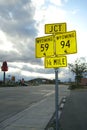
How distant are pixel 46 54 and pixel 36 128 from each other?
402cm

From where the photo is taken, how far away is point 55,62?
9.71m

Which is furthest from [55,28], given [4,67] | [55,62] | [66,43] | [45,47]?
[4,67]

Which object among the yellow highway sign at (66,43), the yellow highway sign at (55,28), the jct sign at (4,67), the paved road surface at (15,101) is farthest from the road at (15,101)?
the jct sign at (4,67)

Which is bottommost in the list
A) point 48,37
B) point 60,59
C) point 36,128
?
point 36,128

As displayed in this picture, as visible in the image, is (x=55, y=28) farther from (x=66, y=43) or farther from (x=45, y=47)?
(x=66, y=43)

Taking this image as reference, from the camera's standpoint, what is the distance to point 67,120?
15.6 m

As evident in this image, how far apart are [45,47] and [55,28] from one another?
0.65m

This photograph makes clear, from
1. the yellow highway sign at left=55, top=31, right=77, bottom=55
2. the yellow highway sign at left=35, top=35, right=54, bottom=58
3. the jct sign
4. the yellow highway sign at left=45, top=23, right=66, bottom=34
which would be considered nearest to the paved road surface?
the yellow highway sign at left=35, top=35, right=54, bottom=58

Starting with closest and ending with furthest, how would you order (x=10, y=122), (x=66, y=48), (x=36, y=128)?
(x=66, y=48) < (x=36, y=128) < (x=10, y=122)

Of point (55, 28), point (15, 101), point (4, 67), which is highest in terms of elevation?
point (4, 67)

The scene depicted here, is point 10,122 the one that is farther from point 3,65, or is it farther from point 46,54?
point 3,65

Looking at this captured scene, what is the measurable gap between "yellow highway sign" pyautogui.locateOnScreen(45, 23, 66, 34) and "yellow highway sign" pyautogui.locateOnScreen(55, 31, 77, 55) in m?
0.36

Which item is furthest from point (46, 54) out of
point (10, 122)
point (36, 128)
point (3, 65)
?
point (3, 65)

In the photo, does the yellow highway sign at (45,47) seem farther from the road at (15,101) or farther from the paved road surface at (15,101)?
the road at (15,101)
